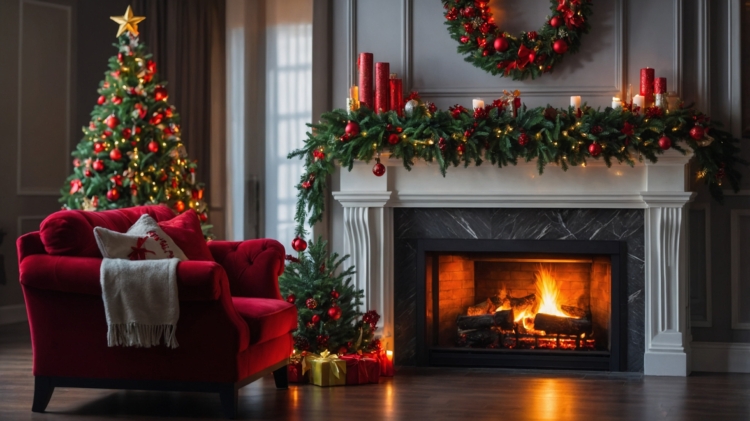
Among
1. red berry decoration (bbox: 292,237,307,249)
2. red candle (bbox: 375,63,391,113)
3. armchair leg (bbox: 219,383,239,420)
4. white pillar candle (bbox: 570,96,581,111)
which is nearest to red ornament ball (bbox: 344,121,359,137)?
red candle (bbox: 375,63,391,113)

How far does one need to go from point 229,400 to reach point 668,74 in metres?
2.97

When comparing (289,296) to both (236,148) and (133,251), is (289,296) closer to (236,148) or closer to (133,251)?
(133,251)

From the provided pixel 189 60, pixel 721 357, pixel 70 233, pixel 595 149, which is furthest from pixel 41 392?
pixel 189 60

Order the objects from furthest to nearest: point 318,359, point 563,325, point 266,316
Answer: point 563,325 → point 318,359 → point 266,316

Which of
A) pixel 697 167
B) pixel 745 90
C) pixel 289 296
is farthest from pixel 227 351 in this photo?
pixel 745 90

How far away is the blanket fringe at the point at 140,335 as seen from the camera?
144 inches

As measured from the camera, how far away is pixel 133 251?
3.79 m

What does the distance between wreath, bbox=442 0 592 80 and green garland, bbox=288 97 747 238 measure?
0.94 ft

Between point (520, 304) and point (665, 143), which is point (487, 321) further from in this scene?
point (665, 143)

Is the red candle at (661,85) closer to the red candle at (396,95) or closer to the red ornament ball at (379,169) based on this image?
the red candle at (396,95)

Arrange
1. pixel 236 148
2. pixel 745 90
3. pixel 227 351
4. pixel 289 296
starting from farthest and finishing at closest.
Answer: pixel 236 148
pixel 745 90
pixel 289 296
pixel 227 351

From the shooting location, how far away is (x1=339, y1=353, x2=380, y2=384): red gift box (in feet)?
14.7

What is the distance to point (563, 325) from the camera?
5.08 m

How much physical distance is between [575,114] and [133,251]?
2378mm
